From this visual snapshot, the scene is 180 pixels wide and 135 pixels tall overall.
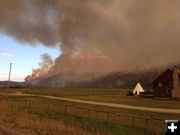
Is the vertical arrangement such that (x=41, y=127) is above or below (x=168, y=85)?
below

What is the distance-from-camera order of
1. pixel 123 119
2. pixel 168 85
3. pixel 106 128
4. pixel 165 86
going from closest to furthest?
pixel 106 128 < pixel 123 119 < pixel 168 85 < pixel 165 86

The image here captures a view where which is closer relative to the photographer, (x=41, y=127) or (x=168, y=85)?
(x=41, y=127)

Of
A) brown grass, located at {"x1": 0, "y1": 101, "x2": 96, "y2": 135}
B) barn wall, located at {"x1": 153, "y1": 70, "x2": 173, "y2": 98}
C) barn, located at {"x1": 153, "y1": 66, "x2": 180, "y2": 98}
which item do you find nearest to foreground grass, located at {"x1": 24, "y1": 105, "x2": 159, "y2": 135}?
brown grass, located at {"x1": 0, "y1": 101, "x2": 96, "y2": 135}

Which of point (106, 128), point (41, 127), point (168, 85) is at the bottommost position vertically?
point (106, 128)

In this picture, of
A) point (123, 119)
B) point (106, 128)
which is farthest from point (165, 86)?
point (106, 128)

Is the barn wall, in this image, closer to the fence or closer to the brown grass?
the fence

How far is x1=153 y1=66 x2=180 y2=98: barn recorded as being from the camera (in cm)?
10156

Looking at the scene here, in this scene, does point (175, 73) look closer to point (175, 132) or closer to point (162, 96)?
point (162, 96)

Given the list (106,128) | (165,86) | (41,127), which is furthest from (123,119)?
(165,86)

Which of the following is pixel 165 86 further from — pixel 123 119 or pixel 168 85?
pixel 123 119

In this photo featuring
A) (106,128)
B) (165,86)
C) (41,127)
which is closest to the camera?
A: (41,127)

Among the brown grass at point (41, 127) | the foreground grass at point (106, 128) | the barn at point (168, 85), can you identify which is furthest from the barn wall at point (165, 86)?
the brown grass at point (41, 127)

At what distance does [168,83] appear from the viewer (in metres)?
104

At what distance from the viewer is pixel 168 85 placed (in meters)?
103
